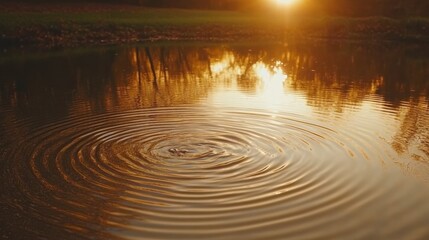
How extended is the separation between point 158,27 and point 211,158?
93.1 ft

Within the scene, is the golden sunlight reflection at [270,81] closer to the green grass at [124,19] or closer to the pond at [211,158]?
the pond at [211,158]

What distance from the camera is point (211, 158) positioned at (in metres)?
8.58

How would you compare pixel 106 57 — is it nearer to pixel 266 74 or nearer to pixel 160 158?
pixel 266 74

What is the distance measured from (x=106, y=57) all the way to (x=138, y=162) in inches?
664

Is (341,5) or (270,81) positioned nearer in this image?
(270,81)

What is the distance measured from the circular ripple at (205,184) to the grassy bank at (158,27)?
20630 mm

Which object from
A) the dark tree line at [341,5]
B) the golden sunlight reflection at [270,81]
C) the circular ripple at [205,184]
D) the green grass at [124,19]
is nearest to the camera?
the circular ripple at [205,184]

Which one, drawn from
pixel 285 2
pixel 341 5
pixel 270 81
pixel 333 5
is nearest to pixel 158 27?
pixel 270 81

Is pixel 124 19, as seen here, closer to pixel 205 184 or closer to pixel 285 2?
pixel 285 2

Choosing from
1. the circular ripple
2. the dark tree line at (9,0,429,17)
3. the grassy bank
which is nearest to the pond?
the circular ripple

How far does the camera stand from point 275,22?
4178 cm

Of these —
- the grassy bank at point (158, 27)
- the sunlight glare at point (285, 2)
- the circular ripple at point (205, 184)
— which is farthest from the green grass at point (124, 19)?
the circular ripple at point (205, 184)

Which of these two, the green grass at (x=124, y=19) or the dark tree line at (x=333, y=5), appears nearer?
the green grass at (x=124, y=19)

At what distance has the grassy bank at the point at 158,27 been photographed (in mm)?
29125
